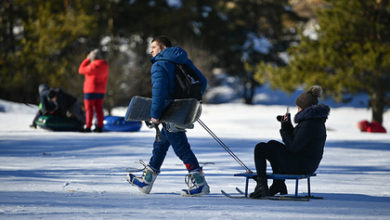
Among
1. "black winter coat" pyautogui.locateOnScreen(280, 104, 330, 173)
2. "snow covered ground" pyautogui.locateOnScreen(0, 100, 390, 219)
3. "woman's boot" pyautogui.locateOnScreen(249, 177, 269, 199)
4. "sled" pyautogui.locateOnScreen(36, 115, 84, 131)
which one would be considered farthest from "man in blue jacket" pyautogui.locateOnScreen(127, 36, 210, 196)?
"sled" pyautogui.locateOnScreen(36, 115, 84, 131)

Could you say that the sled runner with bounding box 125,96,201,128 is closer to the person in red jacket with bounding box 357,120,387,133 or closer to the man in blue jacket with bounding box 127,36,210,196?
the man in blue jacket with bounding box 127,36,210,196

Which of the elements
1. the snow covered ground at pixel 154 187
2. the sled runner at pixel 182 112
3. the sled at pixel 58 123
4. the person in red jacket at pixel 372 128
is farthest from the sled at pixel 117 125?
the sled runner at pixel 182 112

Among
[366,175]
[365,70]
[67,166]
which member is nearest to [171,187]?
[67,166]

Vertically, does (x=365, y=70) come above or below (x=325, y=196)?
above

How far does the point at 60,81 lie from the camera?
27234mm

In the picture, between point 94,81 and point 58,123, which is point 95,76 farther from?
point 58,123

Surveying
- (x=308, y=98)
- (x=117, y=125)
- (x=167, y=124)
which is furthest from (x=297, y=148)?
(x=117, y=125)

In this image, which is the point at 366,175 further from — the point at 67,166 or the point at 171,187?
the point at 67,166

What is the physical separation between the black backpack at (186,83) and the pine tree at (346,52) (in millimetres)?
16390

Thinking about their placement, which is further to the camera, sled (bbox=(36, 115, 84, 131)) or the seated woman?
sled (bbox=(36, 115, 84, 131))

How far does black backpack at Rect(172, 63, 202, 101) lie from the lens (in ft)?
18.9

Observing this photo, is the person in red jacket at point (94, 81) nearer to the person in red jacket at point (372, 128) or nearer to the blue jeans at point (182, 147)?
the blue jeans at point (182, 147)

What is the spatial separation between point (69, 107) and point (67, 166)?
5721mm

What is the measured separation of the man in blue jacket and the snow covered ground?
0.15m
